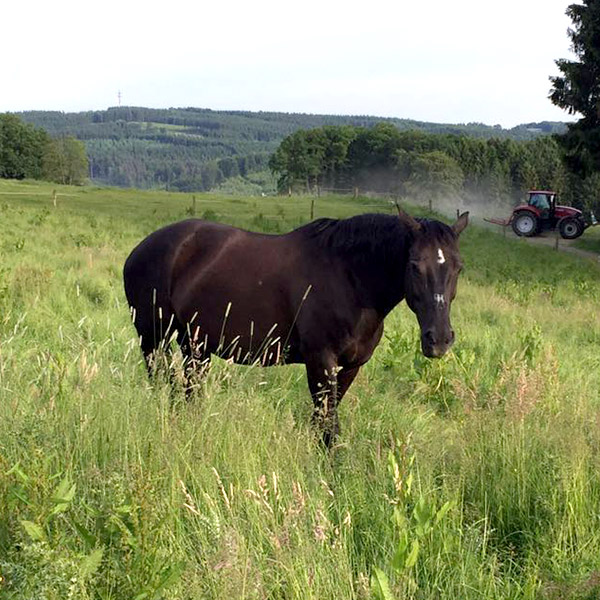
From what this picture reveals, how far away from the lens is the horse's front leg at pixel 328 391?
4.22 meters

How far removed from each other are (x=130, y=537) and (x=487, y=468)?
225 cm

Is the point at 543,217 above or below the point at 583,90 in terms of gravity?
below

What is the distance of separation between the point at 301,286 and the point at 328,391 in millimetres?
885

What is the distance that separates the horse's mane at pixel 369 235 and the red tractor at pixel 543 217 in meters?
29.9

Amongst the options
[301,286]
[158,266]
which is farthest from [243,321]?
[158,266]

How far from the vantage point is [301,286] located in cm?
489

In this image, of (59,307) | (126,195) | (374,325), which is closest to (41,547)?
(374,325)

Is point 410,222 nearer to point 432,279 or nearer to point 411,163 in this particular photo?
point 432,279

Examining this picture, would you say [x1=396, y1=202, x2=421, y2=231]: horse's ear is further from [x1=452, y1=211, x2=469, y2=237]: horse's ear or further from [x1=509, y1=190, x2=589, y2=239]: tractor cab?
[x1=509, y1=190, x2=589, y2=239]: tractor cab

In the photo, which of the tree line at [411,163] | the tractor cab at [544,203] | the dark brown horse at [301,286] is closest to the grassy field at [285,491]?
the dark brown horse at [301,286]

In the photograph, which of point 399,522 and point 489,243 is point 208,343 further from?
point 489,243

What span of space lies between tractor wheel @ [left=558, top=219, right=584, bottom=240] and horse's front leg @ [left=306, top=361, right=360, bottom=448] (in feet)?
98.3

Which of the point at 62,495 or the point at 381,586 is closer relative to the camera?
the point at 381,586

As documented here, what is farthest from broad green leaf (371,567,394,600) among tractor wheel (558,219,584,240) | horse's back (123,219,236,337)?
tractor wheel (558,219,584,240)
